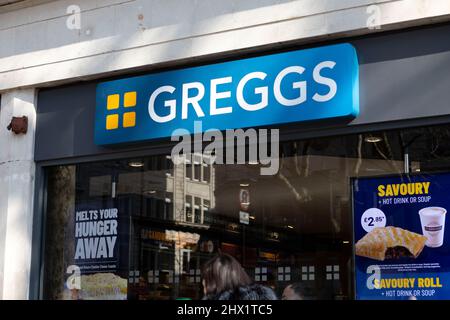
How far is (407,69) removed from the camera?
7051 mm

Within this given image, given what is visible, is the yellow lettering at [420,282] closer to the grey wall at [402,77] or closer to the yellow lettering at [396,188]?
the yellow lettering at [396,188]

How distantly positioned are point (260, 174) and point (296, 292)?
1.23 metres

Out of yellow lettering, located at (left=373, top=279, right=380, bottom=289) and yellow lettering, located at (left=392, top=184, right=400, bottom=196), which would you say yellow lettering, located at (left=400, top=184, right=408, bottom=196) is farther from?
yellow lettering, located at (left=373, top=279, right=380, bottom=289)

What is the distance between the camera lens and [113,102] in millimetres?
8391

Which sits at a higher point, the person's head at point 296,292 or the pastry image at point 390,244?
the pastry image at point 390,244

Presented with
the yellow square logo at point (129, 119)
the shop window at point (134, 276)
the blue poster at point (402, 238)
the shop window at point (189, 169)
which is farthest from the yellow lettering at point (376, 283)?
the yellow square logo at point (129, 119)

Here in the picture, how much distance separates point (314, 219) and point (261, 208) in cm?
57

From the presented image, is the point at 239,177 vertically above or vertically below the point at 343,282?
above

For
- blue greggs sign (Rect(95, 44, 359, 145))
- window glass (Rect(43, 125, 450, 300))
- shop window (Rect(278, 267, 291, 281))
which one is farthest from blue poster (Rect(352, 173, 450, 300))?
blue greggs sign (Rect(95, 44, 359, 145))

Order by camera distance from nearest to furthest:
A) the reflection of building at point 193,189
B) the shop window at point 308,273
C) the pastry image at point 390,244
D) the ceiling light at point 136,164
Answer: the pastry image at point 390,244, the shop window at point 308,273, the reflection of building at point 193,189, the ceiling light at point 136,164

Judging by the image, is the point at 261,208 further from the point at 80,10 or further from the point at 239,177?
the point at 80,10

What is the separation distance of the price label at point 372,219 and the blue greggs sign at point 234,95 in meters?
0.89

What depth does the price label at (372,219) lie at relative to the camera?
7.14 meters
